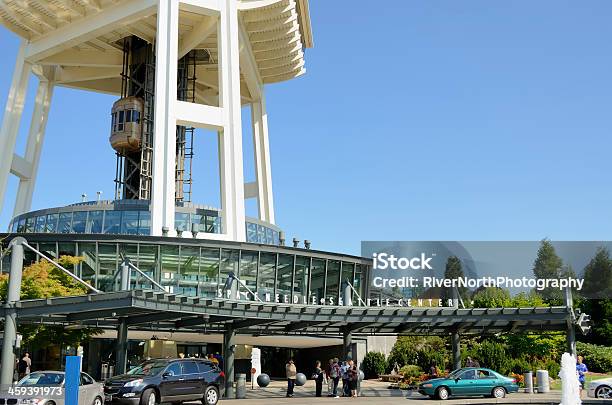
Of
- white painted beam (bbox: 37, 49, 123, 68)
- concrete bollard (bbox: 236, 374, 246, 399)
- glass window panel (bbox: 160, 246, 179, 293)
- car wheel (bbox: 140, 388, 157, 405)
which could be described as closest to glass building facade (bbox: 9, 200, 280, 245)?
glass window panel (bbox: 160, 246, 179, 293)

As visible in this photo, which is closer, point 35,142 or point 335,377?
point 335,377

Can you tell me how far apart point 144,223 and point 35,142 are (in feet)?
51.6

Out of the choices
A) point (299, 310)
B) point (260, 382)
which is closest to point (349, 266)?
point (260, 382)

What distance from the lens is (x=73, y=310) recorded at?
26.0 meters

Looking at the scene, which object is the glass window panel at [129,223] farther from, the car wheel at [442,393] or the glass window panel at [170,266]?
the car wheel at [442,393]

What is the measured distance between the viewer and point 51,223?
50.0 m

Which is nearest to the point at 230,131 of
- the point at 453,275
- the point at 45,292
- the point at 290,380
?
the point at 453,275

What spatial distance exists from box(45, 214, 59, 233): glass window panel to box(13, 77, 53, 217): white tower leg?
7654mm

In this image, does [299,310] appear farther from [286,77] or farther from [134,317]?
[286,77]

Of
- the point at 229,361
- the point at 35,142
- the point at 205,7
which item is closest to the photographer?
the point at 229,361

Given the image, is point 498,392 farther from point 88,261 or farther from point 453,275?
point 88,261

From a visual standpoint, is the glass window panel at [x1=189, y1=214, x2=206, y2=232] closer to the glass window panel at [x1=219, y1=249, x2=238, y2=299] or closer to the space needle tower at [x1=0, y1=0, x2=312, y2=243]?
the space needle tower at [x1=0, y1=0, x2=312, y2=243]

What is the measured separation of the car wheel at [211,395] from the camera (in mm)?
25656

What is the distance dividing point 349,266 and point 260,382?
14190mm
